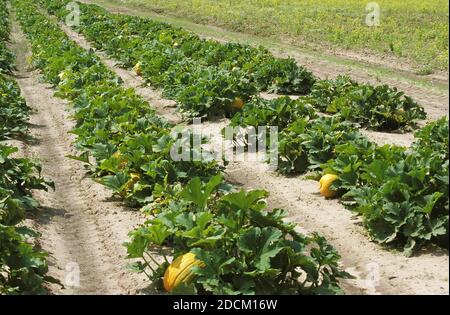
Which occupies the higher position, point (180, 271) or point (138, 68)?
point (180, 271)

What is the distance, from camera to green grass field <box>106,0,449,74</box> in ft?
66.0

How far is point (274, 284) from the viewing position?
5512mm

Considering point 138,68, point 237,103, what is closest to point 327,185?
point 237,103

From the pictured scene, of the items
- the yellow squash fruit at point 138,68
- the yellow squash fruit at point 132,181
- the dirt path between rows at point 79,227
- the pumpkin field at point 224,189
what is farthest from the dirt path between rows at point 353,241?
the yellow squash fruit at point 138,68

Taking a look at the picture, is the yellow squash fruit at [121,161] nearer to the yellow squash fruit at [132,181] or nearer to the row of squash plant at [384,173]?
the yellow squash fruit at [132,181]

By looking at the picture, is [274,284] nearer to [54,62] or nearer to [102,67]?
[102,67]

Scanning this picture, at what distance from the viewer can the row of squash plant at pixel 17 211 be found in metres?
5.70

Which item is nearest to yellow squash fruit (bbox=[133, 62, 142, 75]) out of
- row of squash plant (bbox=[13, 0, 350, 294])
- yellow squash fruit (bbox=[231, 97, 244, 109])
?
yellow squash fruit (bbox=[231, 97, 244, 109])

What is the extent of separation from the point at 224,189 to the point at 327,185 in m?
1.43

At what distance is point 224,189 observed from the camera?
7.72 metres

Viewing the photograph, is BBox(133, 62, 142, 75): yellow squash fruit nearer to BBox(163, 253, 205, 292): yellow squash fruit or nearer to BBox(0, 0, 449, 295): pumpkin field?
BBox(0, 0, 449, 295): pumpkin field

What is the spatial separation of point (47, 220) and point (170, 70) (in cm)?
741

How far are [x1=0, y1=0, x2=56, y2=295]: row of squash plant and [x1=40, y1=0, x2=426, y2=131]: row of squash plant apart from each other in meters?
3.27

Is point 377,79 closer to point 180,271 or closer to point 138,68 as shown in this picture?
point 138,68
